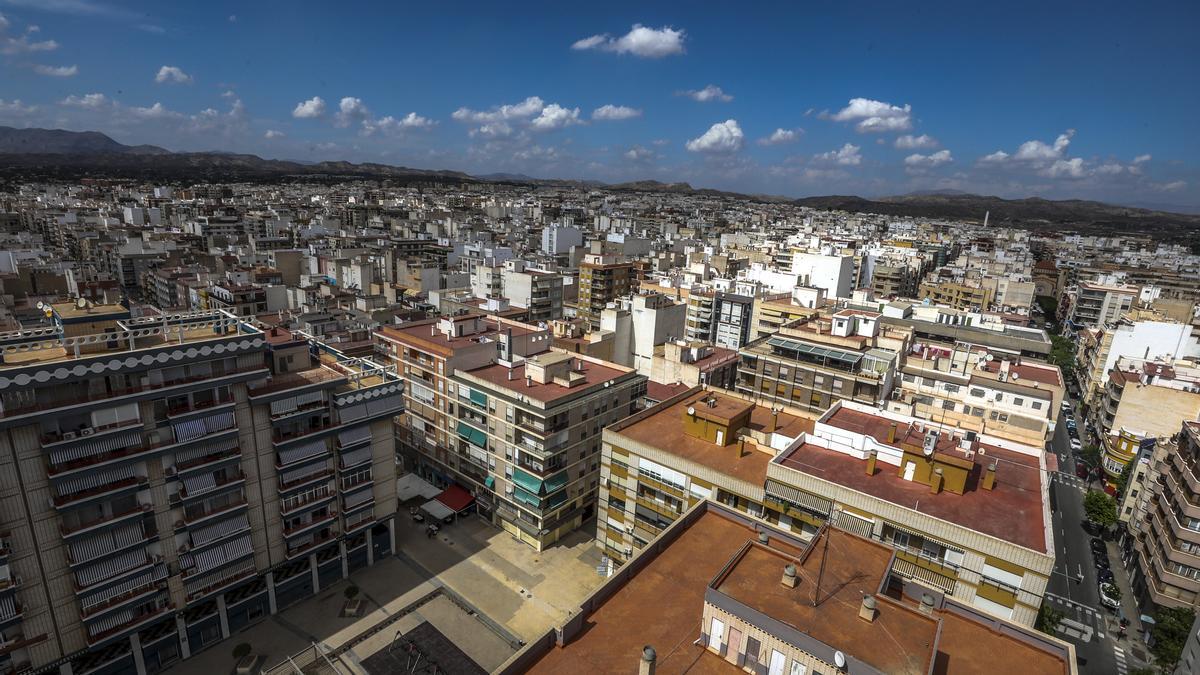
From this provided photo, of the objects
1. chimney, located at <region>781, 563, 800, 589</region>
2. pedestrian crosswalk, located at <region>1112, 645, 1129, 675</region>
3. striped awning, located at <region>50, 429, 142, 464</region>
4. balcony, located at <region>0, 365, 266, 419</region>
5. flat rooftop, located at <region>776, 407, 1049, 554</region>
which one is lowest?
pedestrian crosswalk, located at <region>1112, 645, 1129, 675</region>

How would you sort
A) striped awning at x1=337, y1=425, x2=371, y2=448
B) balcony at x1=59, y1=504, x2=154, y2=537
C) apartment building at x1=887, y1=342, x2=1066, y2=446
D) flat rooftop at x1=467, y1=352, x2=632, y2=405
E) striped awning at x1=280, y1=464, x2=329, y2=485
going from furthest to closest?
1. apartment building at x1=887, y1=342, x2=1066, y2=446
2. flat rooftop at x1=467, y1=352, x2=632, y2=405
3. striped awning at x1=337, y1=425, x2=371, y2=448
4. striped awning at x1=280, y1=464, x2=329, y2=485
5. balcony at x1=59, y1=504, x2=154, y2=537

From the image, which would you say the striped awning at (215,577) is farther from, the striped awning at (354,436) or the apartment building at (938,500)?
the apartment building at (938,500)

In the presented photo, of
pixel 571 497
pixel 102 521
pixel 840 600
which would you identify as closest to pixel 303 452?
pixel 102 521

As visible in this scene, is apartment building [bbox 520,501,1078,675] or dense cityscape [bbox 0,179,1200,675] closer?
apartment building [bbox 520,501,1078,675]

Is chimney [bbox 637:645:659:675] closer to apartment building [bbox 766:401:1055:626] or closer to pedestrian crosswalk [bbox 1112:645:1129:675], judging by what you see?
apartment building [bbox 766:401:1055:626]

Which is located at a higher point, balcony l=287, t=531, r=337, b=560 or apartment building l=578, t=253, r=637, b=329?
apartment building l=578, t=253, r=637, b=329

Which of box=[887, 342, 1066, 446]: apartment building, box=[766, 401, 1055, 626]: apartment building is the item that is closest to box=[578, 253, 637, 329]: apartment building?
box=[887, 342, 1066, 446]: apartment building

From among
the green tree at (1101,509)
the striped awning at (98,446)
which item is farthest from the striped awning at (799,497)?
the green tree at (1101,509)

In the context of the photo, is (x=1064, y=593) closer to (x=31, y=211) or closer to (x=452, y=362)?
(x=452, y=362)
